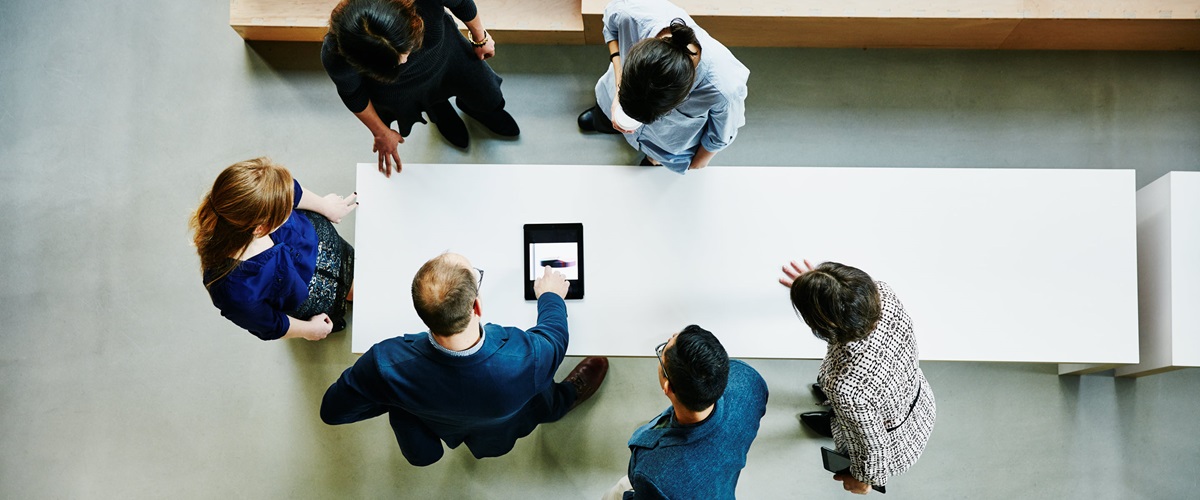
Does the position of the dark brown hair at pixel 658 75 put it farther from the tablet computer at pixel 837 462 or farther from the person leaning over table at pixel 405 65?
the tablet computer at pixel 837 462

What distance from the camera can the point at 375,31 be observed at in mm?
1673

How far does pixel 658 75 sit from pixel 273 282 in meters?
1.23

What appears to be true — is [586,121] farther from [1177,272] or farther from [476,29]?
[1177,272]

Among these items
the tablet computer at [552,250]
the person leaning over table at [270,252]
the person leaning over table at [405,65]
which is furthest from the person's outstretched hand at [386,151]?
the tablet computer at [552,250]

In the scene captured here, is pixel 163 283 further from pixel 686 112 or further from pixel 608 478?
pixel 686 112

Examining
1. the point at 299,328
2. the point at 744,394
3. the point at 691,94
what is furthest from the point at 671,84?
the point at 299,328

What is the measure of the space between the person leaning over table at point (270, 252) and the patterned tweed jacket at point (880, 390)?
4.96 feet

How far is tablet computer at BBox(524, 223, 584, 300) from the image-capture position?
6.70 ft

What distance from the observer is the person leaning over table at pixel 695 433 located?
1.56m

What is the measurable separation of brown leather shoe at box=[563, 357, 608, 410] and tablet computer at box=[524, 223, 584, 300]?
696mm

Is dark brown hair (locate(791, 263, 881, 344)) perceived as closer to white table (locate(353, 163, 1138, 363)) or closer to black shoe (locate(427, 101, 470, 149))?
white table (locate(353, 163, 1138, 363))

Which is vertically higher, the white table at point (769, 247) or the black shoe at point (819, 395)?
the white table at point (769, 247)

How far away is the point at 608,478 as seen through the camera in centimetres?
270

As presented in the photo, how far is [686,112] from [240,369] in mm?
2175
